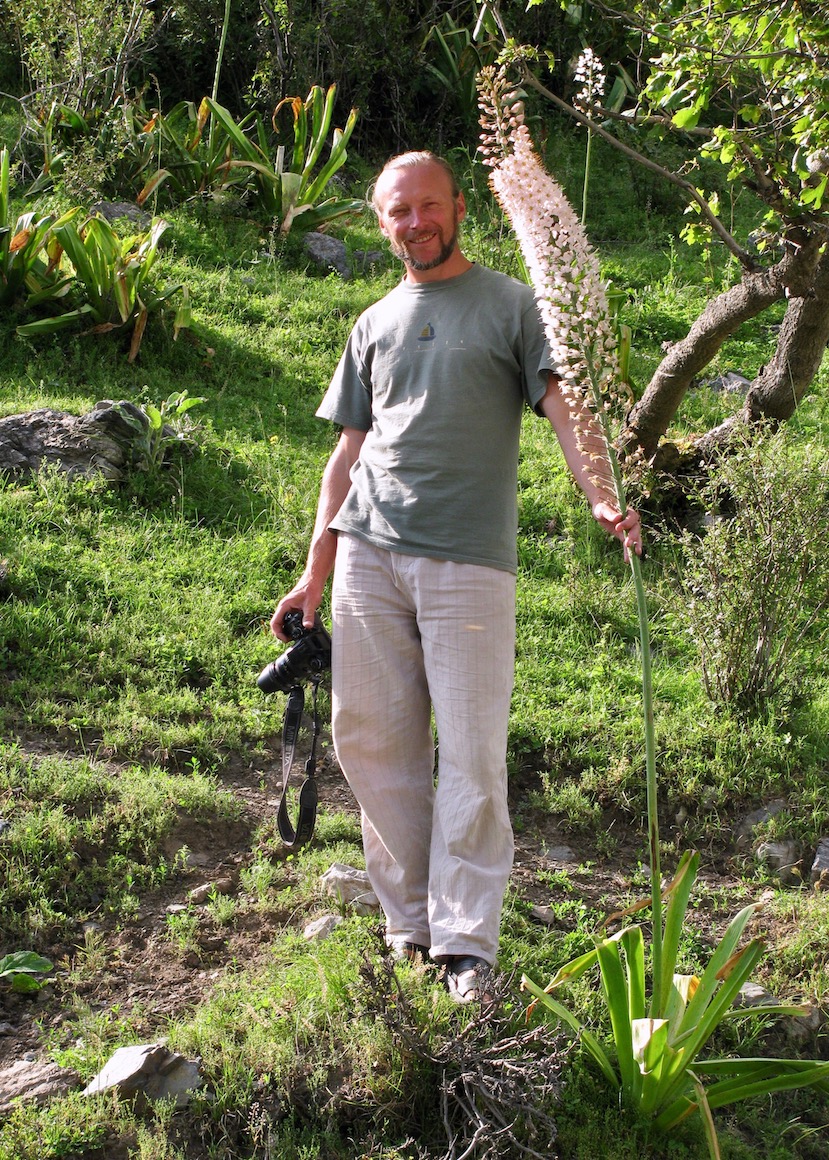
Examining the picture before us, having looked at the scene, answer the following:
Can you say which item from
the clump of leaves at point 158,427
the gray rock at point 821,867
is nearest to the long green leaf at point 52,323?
the clump of leaves at point 158,427

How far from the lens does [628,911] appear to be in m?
2.88

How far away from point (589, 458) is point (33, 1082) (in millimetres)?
2079

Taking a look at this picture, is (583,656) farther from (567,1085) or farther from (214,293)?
(214,293)

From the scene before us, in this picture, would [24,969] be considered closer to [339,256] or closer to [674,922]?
[674,922]

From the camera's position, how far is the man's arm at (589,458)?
2.43 m

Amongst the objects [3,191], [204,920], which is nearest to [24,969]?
[204,920]

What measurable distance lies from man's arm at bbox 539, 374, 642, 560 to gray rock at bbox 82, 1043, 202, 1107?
1662mm

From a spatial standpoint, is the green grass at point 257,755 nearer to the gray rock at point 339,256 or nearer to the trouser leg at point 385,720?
the trouser leg at point 385,720

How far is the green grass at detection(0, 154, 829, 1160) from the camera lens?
2.80 metres

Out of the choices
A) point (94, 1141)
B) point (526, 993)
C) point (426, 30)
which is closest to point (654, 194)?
point (426, 30)

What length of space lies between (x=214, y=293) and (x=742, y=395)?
147 inches

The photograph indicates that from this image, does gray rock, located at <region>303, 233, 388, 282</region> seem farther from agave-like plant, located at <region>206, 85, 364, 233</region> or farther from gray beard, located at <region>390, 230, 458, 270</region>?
gray beard, located at <region>390, 230, 458, 270</region>

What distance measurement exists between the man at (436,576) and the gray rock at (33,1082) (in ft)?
2.98

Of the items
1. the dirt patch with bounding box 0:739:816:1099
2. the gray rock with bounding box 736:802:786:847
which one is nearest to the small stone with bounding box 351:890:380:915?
the dirt patch with bounding box 0:739:816:1099
